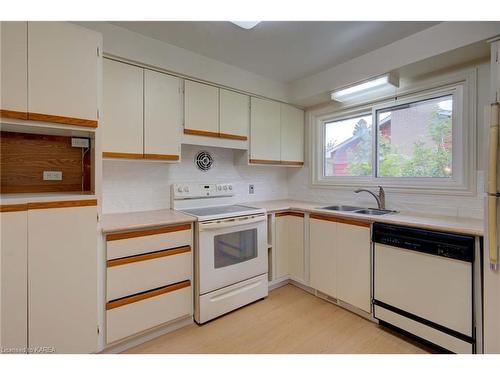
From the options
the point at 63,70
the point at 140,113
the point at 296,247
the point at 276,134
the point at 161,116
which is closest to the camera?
the point at 63,70

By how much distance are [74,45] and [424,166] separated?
9.47ft

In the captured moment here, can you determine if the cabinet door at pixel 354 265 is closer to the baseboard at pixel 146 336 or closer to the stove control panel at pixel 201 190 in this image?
the stove control panel at pixel 201 190

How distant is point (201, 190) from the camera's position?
2.55 metres

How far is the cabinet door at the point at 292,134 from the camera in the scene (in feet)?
9.87

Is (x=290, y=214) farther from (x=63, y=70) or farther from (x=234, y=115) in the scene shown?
(x=63, y=70)

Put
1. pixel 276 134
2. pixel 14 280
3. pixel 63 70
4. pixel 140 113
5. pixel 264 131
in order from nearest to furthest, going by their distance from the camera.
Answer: pixel 14 280, pixel 63 70, pixel 140 113, pixel 264 131, pixel 276 134

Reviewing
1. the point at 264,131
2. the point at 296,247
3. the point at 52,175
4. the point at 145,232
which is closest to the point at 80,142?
the point at 52,175

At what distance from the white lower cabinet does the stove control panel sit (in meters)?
1.00

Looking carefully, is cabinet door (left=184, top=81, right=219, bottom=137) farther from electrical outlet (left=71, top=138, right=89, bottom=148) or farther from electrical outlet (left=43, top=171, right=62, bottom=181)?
electrical outlet (left=43, top=171, right=62, bottom=181)

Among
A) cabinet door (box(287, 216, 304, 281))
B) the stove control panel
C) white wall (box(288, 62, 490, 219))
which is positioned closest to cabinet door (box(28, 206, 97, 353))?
the stove control panel

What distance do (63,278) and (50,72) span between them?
1.22 metres

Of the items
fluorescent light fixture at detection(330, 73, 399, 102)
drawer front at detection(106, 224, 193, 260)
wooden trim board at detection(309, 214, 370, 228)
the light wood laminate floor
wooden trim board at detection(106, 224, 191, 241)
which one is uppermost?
fluorescent light fixture at detection(330, 73, 399, 102)

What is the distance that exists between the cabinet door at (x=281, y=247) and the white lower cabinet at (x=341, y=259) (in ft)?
1.01

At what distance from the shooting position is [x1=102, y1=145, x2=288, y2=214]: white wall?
6.93 ft
